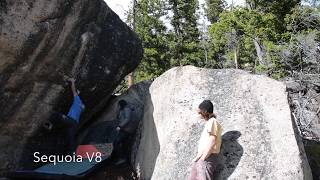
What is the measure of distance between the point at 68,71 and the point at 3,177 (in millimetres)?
2474

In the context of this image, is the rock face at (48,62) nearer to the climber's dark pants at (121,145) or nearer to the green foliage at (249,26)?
the climber's dark pants at (121,145)

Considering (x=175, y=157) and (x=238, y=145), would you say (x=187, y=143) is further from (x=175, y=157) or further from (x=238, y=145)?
(x=238, y=145)

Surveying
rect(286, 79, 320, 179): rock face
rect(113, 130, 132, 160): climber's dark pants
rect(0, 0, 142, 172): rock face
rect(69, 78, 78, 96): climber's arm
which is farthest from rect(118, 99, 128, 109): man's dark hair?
rect(286, 79, 320, 179): rock face

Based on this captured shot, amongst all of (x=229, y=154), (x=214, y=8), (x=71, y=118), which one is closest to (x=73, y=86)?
(x=71, y=118)

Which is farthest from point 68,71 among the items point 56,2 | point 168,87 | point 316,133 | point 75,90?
point 316,133

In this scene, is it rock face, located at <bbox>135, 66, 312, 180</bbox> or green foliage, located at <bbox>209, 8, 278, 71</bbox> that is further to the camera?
green foliage, located at <bbox>209, 8, 278, 71</bbox>

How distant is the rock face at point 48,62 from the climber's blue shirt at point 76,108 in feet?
1.07

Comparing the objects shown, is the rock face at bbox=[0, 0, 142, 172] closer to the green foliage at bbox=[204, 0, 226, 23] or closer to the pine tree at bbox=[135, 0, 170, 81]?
the pine tree at bbox=[135, 0, 170, 81]

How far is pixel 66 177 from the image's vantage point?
341 inches

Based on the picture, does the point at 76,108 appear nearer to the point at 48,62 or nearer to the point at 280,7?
the point at 48,62

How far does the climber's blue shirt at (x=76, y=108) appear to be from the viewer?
9.57 metres

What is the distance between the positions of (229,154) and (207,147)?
0.83 metres

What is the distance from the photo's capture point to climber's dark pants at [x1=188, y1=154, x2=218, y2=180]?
6.82m

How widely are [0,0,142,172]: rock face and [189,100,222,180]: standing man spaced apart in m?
3.68
